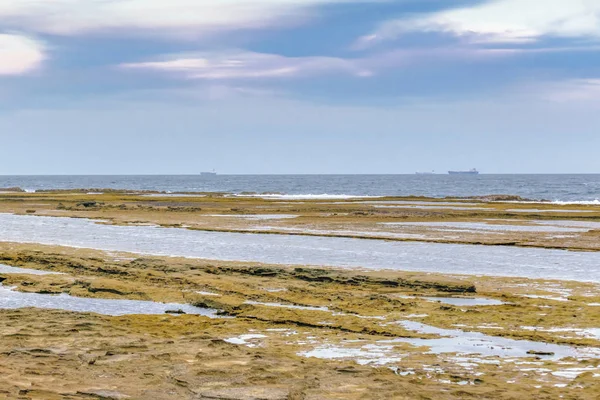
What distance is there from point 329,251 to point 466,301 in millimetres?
15972

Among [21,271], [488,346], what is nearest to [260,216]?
[21,271]

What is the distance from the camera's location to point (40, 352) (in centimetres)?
1494

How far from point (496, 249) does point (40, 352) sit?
30272mm

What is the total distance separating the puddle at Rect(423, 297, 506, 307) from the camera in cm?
2266

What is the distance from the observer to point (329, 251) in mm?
38812

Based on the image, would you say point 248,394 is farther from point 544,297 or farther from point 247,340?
point 544,297

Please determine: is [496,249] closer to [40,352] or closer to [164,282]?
[164,282]

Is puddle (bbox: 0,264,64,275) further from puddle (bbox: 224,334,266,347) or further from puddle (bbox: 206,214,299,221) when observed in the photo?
puddle (bbox: 206,214,299,221)

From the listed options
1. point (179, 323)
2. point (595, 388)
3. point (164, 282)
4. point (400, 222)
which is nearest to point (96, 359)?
point (179, 323)

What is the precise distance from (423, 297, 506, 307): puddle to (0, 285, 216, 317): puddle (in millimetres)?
7220

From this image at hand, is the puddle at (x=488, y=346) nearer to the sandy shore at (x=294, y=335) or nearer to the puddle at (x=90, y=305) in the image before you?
the sandy shore at (x=294, y=335)

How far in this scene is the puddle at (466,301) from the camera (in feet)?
74.3

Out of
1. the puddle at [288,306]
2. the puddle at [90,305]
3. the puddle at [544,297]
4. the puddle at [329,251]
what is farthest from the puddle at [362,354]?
the puddle at [329,251]

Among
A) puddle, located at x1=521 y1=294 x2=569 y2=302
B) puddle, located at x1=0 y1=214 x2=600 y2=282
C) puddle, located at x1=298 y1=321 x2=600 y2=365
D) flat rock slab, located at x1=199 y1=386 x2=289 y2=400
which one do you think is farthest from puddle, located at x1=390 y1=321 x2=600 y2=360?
puddle, located at x1=0 y1=214 x2=600 y2=282
